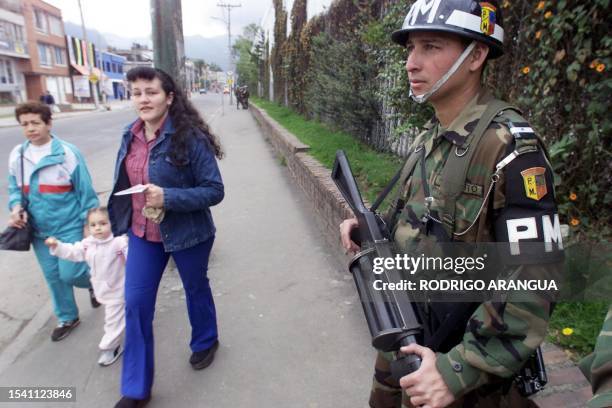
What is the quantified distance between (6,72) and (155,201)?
4263 cm

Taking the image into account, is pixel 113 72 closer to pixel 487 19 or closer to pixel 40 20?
pixel 40 20

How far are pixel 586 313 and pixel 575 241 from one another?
0.51 meters

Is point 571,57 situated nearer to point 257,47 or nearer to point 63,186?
point 63,186

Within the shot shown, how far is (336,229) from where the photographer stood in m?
4.22

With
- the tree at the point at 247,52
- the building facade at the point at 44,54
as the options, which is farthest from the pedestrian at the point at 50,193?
the building facade at the point at 44,54

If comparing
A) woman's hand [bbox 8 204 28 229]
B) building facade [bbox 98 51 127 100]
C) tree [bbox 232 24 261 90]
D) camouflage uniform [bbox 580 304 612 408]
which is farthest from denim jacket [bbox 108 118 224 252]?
building facade [bbox 98 51 127 100]

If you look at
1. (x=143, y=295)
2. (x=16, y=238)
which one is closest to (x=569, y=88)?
(x=143, y=295)

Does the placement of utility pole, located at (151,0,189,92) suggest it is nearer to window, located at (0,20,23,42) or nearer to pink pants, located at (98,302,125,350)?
pink pants, located at (98,302,125,350)

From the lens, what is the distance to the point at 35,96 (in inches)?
1537

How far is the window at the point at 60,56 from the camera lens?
141 feet

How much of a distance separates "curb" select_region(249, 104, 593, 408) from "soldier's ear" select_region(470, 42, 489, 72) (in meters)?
1.41

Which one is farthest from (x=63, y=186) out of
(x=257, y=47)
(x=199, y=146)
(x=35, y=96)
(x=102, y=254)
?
(x=35, y=96)

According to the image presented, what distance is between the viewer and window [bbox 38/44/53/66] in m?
39.5

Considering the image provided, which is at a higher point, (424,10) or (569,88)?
(424,10)
